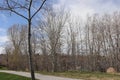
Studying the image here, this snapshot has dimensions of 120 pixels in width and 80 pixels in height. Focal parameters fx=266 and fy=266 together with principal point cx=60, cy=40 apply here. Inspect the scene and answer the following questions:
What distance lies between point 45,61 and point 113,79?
126 ft

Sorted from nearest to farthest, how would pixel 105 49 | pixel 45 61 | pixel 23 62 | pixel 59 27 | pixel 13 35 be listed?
pixel 59 27 → pixel 105 49 → pixel 45 61 → pixel 23 62 → pixel 13 35

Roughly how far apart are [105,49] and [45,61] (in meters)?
13.6

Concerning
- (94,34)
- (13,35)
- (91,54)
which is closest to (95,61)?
(91,54)

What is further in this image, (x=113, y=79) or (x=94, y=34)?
(x=94, y=34)

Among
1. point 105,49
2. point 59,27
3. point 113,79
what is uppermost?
point 59,27

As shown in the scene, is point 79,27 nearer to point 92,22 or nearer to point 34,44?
point 92,22

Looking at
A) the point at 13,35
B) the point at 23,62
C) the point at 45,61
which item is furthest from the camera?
the point at 13,35

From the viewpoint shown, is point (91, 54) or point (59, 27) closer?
point (59, 27)

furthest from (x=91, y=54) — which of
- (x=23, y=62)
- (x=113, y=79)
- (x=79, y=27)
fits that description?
(x=113, y=79)

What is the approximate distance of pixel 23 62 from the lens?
66.5 meters

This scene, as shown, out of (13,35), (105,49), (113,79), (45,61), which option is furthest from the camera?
(13,35)

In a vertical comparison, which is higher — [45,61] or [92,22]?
[92,22]

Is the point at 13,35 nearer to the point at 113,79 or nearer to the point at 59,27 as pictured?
the point at 59,27

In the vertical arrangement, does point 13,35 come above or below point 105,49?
above
